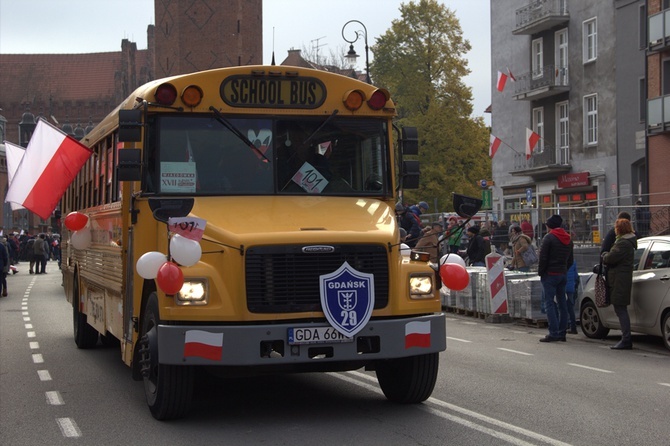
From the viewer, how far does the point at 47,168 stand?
43.1 feet

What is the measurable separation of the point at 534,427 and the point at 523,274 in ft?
36.3

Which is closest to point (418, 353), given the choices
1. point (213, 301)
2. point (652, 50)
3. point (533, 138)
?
point (213, 301)

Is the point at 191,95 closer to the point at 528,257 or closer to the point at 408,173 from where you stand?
the point at 408,173

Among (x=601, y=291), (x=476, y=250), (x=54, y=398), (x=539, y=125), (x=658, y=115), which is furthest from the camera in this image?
(x=539, y=125)

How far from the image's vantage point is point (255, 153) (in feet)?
30.3

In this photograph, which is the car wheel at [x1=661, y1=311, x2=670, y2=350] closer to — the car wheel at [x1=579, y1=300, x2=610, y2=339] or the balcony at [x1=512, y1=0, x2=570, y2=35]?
the car wheel at [x1=579, y1=300, x2=610, y2=339]

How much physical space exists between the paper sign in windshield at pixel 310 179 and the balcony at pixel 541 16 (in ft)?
114

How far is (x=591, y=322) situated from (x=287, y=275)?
8.97 meters

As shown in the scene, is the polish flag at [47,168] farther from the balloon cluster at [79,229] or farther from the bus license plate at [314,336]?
the bus license plate at [314,336]

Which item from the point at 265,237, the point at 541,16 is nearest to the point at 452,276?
the point at 265,237

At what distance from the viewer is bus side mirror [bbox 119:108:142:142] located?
877cm

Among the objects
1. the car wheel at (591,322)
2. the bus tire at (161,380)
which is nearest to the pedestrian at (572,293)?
the car wheel at (591,322)

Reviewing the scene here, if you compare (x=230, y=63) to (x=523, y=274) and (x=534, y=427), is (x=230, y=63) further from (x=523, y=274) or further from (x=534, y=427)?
(x=534, y=427)

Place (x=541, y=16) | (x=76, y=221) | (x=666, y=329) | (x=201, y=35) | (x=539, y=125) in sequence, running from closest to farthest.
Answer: (x=76, y=221) < (x=666, y=329) < (x=541, y=16) < (x=539, y=125) < (x=201, y=35)
